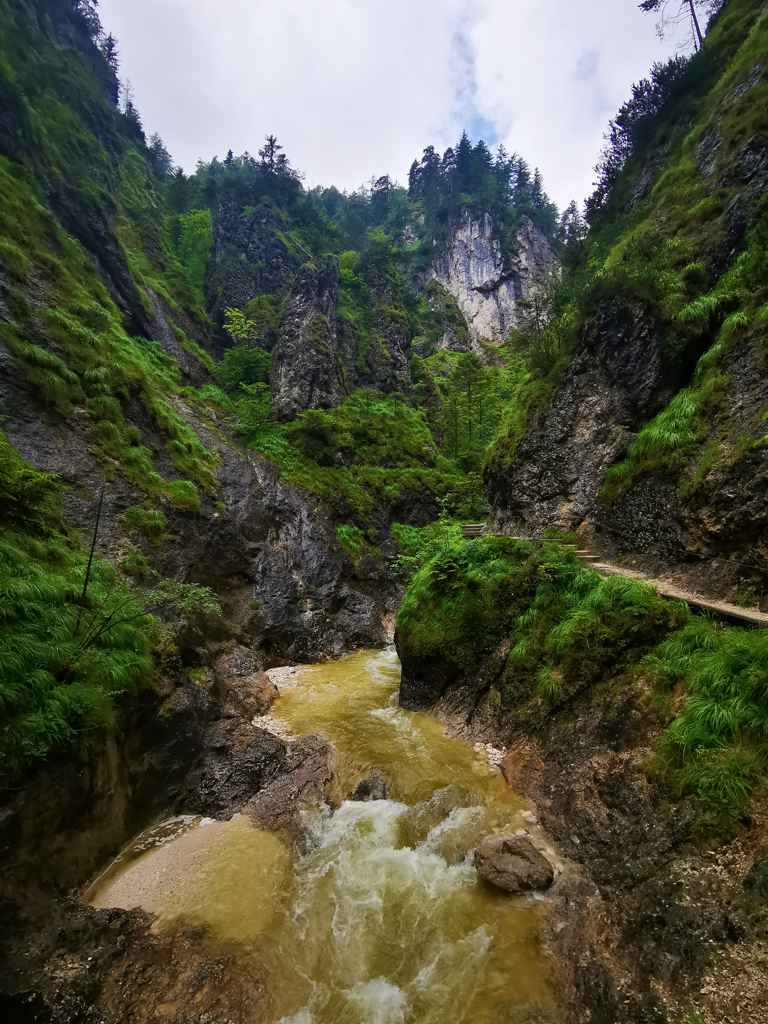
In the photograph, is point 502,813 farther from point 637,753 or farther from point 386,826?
point 637,753

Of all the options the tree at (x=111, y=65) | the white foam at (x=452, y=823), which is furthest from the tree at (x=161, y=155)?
the white foam at (x=452, y=823)

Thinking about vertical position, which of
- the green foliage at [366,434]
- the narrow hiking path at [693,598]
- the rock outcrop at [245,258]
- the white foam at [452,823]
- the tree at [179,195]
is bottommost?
the white foam at [452,823]

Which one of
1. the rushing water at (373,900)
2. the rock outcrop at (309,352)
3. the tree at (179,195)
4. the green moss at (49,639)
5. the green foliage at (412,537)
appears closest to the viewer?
the rushing water at (373,900)

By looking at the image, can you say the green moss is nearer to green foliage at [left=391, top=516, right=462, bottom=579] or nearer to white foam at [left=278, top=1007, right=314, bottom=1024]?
white foam at [left=278, top=1007, right=314, bottom=1024]

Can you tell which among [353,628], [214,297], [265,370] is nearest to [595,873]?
[353,628]

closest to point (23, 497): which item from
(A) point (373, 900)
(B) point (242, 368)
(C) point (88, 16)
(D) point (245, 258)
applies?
(A) point (373, 900)

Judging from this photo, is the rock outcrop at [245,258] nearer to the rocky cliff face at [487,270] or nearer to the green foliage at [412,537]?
the green foliage at [412,537]

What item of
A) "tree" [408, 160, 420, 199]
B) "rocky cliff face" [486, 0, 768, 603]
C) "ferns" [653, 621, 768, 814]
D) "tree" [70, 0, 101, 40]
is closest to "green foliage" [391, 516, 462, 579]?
"rocky cliff face" [486, 0, 768, 603]
